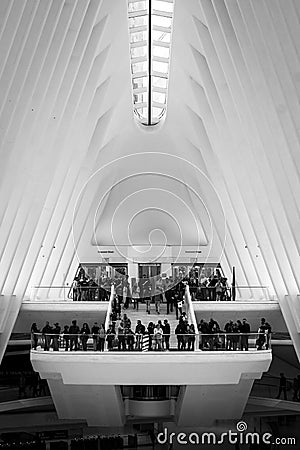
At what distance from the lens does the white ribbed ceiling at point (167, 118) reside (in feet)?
57.5

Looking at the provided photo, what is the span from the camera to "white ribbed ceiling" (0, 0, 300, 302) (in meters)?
17.5

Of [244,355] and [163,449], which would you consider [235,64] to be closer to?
[244,355]

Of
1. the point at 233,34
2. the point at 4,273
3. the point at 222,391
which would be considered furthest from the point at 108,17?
the point at 222,391

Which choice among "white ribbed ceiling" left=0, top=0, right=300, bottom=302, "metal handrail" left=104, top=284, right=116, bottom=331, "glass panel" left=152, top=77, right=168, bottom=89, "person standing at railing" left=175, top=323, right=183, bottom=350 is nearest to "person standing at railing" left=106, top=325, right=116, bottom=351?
"metal handrail" left=104, top=284, right=116, bottom=331

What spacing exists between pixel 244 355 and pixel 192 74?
10.7 meters

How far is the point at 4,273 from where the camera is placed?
82.1ft

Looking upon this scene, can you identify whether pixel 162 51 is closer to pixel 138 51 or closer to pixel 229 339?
pixel 138 51

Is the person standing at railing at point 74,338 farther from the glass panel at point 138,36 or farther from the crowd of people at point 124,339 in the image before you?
the glass panel at point 138,36

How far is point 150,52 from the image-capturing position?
76.0 ft

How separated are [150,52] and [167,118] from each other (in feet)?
28.0

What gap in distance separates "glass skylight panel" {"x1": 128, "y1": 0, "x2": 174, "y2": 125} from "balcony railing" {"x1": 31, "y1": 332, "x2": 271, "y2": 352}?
919 cm

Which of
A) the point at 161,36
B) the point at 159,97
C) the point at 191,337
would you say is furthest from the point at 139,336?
the point at 159,97

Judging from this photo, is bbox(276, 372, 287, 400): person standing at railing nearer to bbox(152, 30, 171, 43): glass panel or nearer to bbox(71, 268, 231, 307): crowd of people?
bbox(71, 268, 231, 307): crowd of people

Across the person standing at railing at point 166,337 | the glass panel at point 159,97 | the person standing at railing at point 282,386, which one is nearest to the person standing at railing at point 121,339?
the person standing at railing at point 166,337
